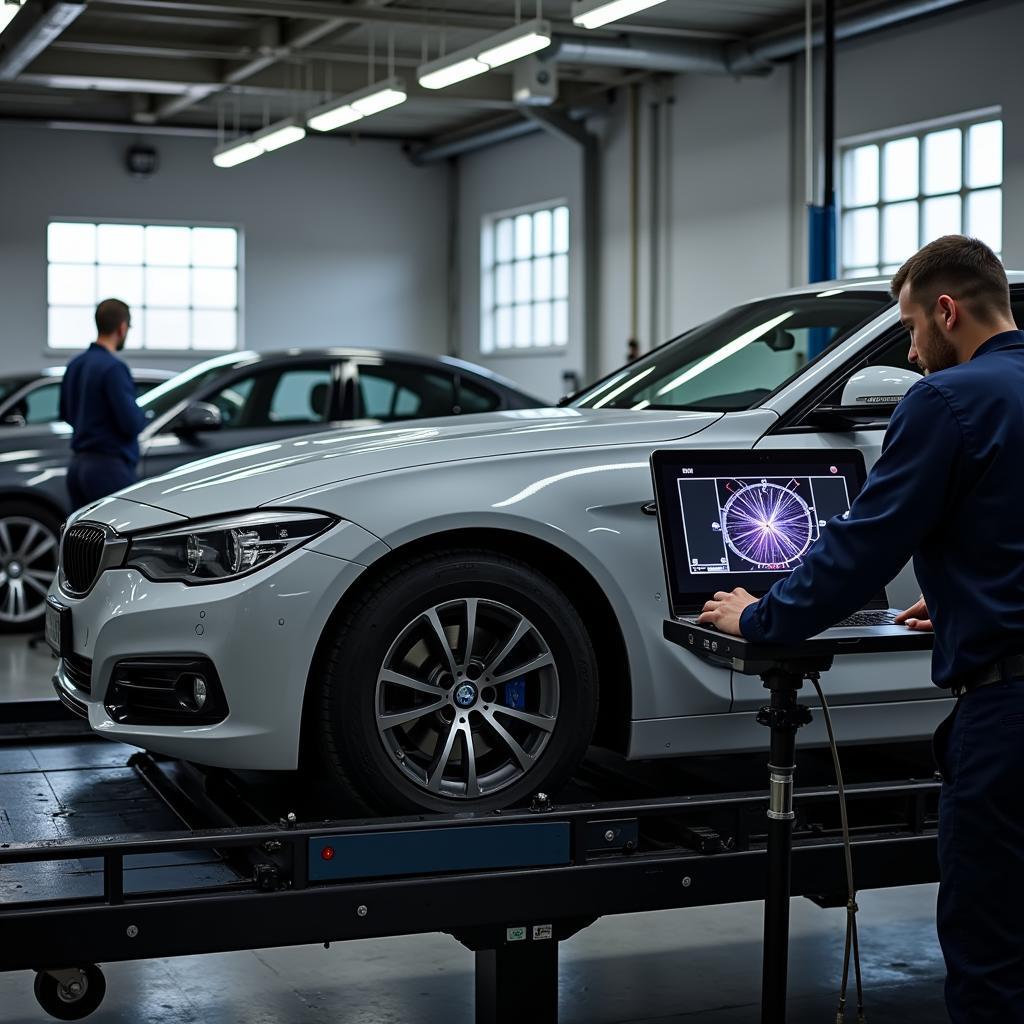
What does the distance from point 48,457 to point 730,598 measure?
667 centimetres

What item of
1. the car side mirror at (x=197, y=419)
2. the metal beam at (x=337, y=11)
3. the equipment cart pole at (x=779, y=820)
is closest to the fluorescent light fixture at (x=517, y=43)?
the metal beam at (x=337, y=11)

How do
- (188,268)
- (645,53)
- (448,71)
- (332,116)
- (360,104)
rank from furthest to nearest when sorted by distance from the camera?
(188,268)
(332,116)
(645,53)
(360,104)
(448,71)

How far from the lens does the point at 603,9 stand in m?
9.41

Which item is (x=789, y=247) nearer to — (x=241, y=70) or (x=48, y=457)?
(x=241, y=70)

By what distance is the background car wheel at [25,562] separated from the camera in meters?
8.48

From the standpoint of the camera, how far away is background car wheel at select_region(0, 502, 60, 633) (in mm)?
8477

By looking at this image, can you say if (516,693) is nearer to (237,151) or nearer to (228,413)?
(228,413)

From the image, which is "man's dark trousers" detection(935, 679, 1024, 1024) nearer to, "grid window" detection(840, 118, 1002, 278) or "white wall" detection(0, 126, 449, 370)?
"grid window" detection(840, 118, 1002, 278)

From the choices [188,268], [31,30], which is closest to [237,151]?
[188,268]

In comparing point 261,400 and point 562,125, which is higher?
point 562,125

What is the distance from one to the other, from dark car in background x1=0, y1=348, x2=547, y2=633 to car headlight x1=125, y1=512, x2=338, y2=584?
4.84 m

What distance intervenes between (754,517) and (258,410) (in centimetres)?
575

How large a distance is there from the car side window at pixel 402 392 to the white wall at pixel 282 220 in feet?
34.8

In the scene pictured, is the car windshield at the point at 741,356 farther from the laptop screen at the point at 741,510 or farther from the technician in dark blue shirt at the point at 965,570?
the technician in dark blue shirt at the point at 965,570
